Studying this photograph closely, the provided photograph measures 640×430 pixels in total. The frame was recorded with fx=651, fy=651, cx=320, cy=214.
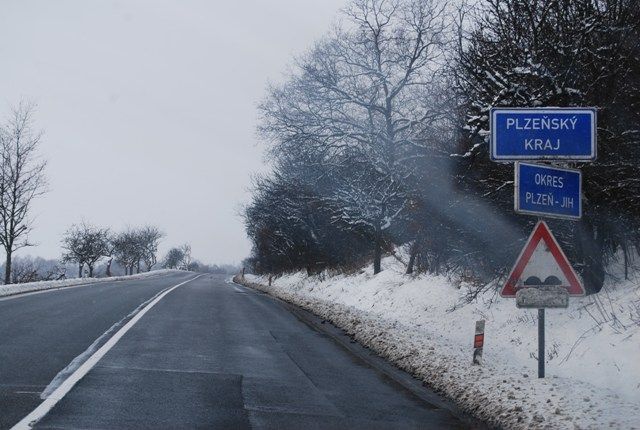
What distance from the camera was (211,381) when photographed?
8078 mm

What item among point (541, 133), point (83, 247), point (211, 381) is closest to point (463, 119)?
point (541, 133)

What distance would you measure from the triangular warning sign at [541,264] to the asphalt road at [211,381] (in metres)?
1.63

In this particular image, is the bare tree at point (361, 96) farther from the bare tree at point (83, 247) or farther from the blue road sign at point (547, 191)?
the bare tree at point (83, 247)

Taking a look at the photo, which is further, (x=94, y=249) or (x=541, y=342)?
(x=94, y=249)

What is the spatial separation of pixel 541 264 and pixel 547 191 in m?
0.82

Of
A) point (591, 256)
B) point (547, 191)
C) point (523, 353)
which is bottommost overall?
point (523, 353)

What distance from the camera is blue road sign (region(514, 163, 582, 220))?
7.13 m

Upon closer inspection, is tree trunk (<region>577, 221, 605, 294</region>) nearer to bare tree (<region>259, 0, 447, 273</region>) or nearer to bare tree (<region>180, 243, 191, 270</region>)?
bare tree (<region>259, 0, 447, 273</region>)

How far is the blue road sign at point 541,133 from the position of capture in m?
7.49

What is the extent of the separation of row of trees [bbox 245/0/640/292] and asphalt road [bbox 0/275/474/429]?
12.1 feet

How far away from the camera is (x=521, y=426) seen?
5969mm

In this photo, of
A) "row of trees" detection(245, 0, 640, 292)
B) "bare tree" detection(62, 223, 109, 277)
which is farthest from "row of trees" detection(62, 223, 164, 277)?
"row of trees" detection(245, 0, 640, 292)

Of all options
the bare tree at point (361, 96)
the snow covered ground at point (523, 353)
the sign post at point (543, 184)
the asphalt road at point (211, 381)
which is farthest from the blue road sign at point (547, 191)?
the bare tree at point (361, 96)

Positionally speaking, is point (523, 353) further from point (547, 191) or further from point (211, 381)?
point (211, 381)
